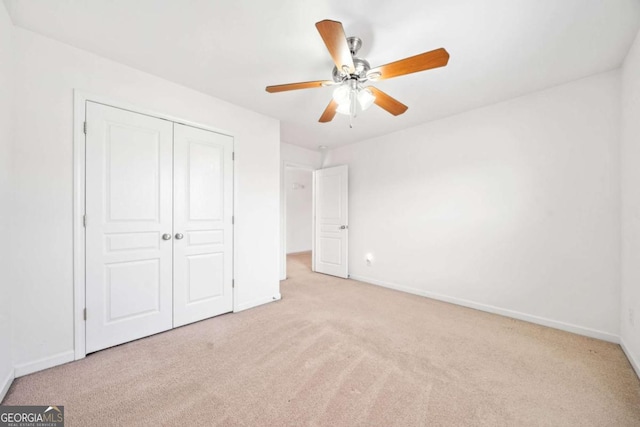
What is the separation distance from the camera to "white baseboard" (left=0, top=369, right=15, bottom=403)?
4.81 feet

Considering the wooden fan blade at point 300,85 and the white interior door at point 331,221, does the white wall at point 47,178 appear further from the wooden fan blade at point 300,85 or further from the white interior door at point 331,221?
the white interior door at point 331,221

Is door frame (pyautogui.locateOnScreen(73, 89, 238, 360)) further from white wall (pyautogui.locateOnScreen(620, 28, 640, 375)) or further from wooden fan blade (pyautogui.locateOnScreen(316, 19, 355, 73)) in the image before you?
white wall (pyautogui.locateOnScreen(620, 28, 640, 375))

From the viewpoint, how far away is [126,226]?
2.15 meters

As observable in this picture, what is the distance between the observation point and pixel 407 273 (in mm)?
3664

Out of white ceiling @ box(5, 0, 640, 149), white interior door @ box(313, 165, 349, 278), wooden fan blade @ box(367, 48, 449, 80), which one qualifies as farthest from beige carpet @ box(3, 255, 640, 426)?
white ceiling @ box(5, 0, 640, 149)

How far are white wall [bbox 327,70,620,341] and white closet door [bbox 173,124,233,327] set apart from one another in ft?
8.09

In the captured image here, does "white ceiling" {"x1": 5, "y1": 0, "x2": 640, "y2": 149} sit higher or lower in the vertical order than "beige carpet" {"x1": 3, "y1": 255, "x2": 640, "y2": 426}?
higher

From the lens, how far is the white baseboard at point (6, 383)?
57.7 inches

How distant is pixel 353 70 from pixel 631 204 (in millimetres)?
2484

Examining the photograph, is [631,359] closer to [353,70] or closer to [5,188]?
[353,70]

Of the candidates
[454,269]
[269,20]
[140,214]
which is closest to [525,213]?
[454,269]

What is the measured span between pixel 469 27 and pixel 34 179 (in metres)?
3.32

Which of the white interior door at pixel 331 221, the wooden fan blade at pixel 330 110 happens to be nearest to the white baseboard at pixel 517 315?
the white interior door at pixel 331 221

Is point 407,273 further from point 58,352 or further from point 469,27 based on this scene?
point 58,352
